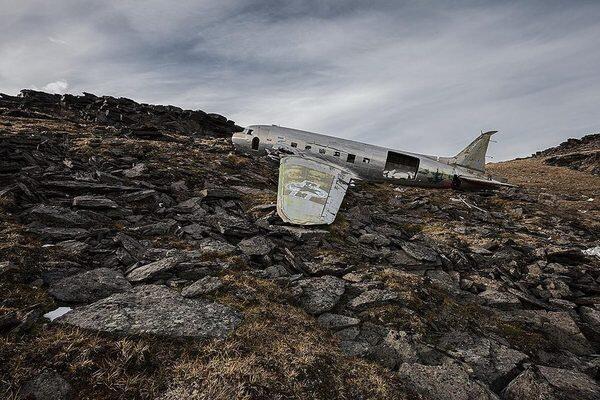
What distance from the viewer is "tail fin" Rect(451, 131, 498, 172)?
26.8m

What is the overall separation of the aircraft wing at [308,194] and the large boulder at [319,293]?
378 centimetres

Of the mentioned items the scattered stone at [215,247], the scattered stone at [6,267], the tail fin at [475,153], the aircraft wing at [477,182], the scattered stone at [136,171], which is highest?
the tail fin at [475,153]

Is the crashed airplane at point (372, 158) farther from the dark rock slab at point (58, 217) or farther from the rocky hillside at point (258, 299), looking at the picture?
the dark rock slab at point (58, 217)

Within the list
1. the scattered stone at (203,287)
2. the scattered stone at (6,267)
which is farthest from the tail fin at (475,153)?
the scattered stone at (6,267)

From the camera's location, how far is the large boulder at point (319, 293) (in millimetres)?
7574

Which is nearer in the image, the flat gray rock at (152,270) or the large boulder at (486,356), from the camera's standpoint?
the large boulder at (486,356)

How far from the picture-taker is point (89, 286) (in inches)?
259

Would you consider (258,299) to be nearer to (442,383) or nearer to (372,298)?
(372,298)

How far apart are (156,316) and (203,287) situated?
1413 millimetres

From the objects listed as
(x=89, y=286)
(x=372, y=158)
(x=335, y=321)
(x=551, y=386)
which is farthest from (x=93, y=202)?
(x=372, y=158)

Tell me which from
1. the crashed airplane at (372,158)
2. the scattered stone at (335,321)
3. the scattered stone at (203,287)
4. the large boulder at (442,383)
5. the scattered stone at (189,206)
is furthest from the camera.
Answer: the crashed airplane at (372,158)

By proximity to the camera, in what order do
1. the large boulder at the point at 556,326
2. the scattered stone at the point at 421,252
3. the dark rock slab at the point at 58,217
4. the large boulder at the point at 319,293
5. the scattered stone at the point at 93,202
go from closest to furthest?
the large boulder at the point at 319,293, the large boulder at the point at 556,326, the dark rock slab at the point at 58,217, the scattered stone at the point at 93,202, the scattered stone at the point at 421,252

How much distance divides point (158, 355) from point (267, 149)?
2178 cm

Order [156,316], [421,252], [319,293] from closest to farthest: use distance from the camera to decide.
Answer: [156,316]
[319,293]
[421,252]
